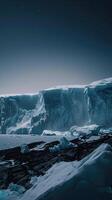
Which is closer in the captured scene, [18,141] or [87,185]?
[87,185]

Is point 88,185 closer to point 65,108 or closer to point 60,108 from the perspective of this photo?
point 65,108

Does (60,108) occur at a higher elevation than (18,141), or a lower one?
higher

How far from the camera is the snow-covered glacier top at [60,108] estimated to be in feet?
510

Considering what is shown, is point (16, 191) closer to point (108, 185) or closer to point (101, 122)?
point (108, 185)

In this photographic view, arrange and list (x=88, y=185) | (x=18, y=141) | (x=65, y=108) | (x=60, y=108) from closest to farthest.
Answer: (x=88, y=185)
(x=18, y=141)
(x=65, y=108)
(x=60, y=108)

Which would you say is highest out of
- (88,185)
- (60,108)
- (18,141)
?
(88,185)

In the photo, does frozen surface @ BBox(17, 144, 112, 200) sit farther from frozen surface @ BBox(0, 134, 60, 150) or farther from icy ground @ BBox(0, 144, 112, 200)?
frozen surface @ BBox(0, 134, 60, 150)

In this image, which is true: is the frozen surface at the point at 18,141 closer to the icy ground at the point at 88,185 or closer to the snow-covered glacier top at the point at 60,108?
the icy ground at the point at 88,185

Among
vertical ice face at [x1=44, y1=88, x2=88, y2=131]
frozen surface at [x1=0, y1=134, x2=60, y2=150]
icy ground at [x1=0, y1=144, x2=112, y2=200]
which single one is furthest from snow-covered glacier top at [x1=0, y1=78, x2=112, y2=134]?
icy ground at [x1=0, y1=144, x2=112, y2=200]

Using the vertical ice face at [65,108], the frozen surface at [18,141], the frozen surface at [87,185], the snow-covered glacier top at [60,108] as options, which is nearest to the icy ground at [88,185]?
the frozen surface at [87,185]

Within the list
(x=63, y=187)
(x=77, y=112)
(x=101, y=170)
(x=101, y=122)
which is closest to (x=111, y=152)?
(x=101, y=170)

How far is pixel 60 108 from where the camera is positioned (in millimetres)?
168750

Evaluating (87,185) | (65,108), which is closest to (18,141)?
(65,108)

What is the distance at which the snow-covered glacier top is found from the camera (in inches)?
6114
